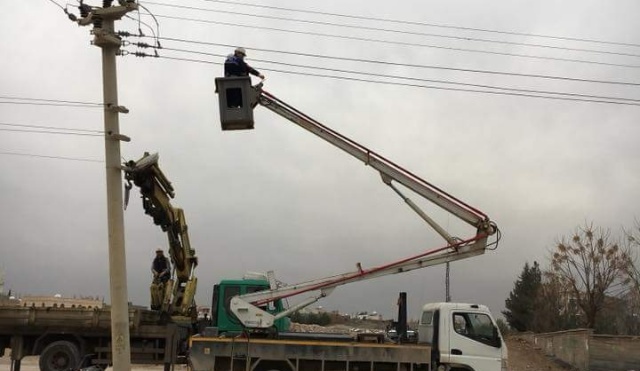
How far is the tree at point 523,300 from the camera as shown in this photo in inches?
2280

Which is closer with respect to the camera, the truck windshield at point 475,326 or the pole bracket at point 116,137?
the pole bracket at point 116,137

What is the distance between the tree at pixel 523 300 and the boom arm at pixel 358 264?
44.2 m

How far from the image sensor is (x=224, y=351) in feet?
48.7

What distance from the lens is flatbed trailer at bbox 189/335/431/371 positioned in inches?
585

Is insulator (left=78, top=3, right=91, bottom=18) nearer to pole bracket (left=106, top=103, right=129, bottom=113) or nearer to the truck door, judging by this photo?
pole bracket (left=106, top=103, right=129, bottom=113)

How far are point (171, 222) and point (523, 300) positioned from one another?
46.6 meters

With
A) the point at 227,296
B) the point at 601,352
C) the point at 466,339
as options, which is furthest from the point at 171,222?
the point at 601,352

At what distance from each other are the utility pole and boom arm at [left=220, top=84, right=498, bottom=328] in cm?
400

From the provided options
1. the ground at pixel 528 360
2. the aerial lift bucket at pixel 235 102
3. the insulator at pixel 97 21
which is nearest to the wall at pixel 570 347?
the ground at pixel 528 360

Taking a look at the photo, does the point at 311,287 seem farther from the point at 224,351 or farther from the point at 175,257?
the point at 175,257

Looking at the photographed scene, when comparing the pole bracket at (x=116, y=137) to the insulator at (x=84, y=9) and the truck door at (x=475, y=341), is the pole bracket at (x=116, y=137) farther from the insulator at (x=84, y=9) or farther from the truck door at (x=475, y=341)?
the truck door at (x=475, y=341)

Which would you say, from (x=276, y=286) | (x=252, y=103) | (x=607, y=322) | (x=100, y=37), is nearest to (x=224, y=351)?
(x=276, y=286)

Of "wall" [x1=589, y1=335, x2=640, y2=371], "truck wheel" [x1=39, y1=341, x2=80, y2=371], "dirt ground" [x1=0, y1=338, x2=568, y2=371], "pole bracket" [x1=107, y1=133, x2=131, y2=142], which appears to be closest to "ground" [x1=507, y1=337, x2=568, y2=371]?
"dirt ground" [x1=0, y1=338, x2=568, y2=371]

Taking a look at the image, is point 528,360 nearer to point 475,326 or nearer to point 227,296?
point 475,326
